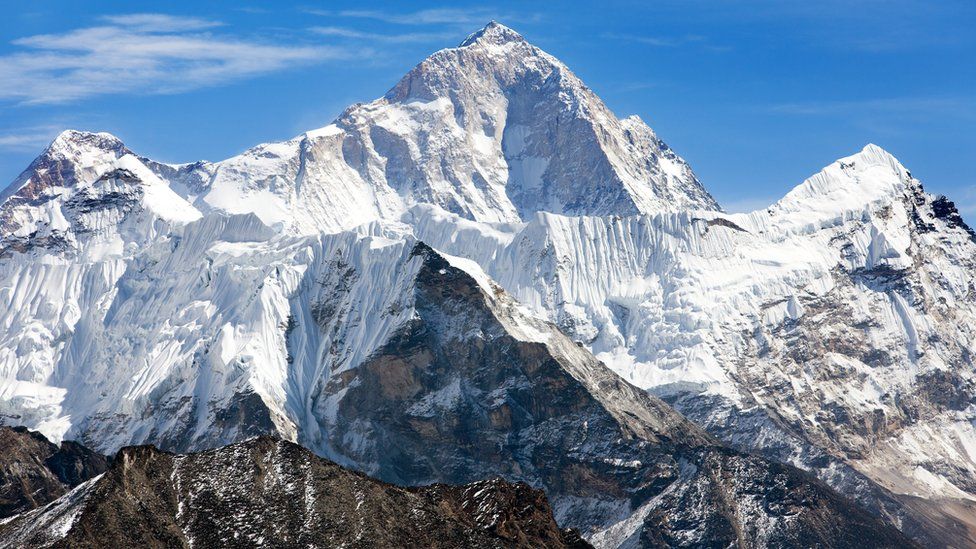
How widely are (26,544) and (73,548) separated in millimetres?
5440

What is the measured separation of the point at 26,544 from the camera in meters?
200

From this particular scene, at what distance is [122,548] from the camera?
19988 centimetres

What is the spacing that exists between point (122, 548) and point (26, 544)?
950 centimetres

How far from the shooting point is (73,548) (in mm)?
197875

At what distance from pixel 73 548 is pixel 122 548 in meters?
4.87
